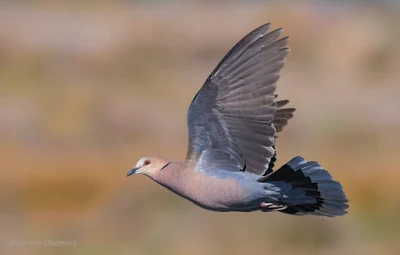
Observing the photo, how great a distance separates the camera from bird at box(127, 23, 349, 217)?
8859 mm

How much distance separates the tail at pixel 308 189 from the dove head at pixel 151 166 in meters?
0.69

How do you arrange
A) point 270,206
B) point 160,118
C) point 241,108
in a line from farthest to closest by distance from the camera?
point 160,118 < point 270,206 < point 241,108

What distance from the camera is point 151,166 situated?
9.24m

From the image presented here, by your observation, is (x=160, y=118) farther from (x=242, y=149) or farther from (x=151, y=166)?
(x=242, y=149)

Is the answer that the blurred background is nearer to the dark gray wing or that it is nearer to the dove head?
the dove head

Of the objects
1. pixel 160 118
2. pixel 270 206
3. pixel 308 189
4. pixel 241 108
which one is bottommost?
pixel 270 206

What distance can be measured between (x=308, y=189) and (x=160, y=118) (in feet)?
29.8

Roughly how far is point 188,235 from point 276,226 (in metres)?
0.91

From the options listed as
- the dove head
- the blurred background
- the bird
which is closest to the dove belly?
the bird

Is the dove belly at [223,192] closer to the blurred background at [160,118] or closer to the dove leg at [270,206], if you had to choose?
the dove leg at [270,206]

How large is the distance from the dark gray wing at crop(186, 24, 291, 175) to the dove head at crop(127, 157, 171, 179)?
19 centimetres

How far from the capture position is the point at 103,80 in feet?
66.9

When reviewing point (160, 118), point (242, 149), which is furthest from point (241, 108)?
point (160, 118)

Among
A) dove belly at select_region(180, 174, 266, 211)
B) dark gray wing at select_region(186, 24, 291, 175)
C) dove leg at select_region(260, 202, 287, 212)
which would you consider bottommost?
dove leg at select_region(260, 202, 287, 212)
